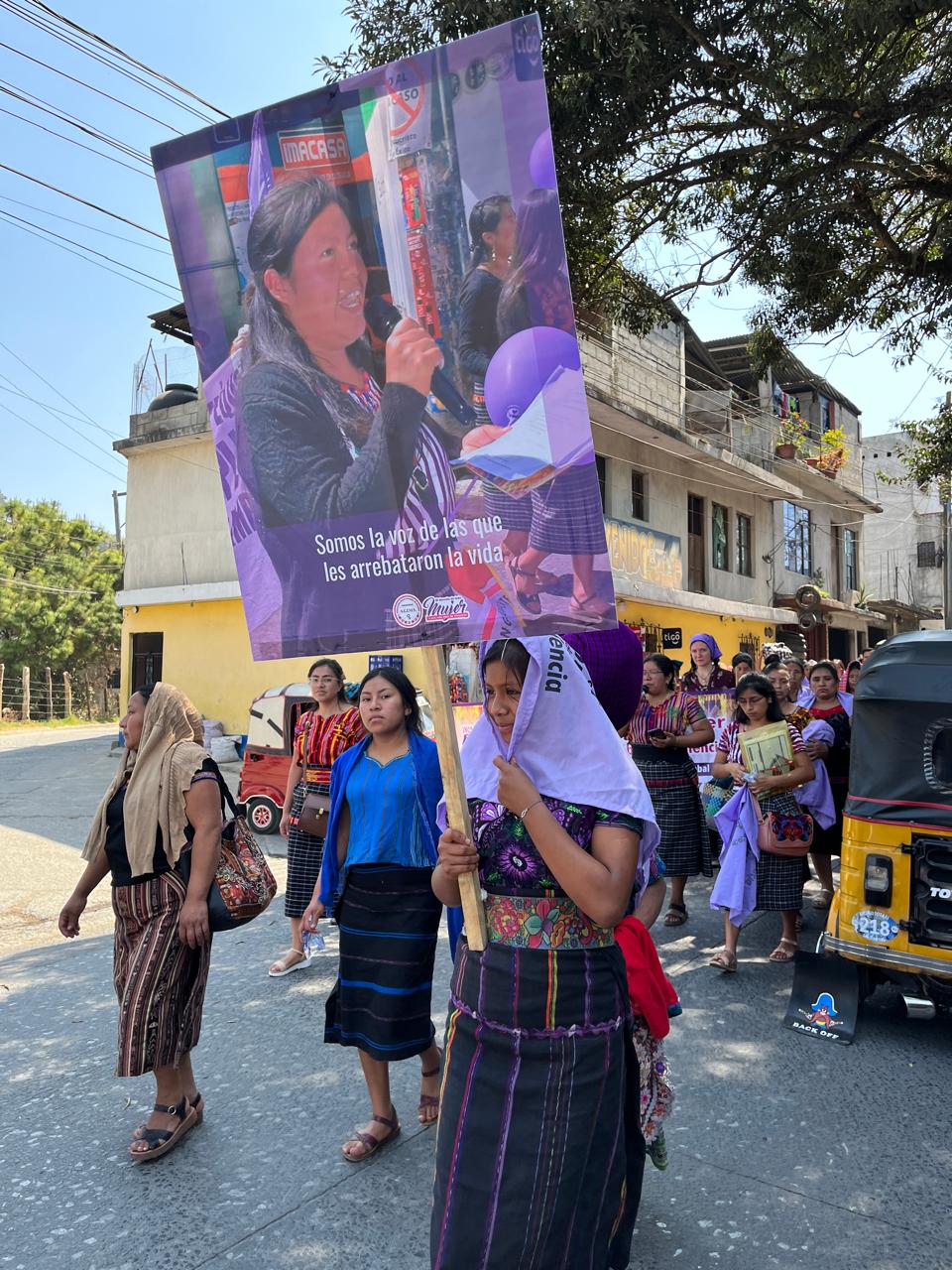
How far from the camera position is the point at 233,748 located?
1692cm

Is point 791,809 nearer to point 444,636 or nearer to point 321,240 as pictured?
point 444,636

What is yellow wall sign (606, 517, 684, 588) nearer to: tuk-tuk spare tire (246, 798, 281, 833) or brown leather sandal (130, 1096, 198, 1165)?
tuk-tuk spare tire (246, 798, 281, 833)

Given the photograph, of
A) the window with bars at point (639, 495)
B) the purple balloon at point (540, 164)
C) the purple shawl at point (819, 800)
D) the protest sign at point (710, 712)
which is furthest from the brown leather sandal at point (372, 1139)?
the window with bars at point (639, 495)

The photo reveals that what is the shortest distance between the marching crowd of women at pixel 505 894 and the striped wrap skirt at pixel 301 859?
0.01 meters

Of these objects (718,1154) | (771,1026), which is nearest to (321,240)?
(718,1154)

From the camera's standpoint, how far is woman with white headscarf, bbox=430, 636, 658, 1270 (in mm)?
2223

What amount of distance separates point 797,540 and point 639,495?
30.9ft

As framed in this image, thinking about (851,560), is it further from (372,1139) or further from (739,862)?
(372,1139)

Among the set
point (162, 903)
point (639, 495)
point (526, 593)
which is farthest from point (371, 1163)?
point (639, 495)

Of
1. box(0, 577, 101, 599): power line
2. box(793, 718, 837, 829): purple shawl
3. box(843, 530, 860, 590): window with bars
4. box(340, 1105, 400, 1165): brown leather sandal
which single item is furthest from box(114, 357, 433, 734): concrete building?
box(843, 530, 860, 590): window with bars

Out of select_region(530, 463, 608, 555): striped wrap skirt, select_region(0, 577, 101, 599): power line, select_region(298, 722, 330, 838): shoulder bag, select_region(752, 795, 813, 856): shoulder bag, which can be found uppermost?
select_region(0, 577, 101, 599): power line

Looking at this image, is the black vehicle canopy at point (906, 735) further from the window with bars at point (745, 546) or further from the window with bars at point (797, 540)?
the window with bars at point (797, 540)

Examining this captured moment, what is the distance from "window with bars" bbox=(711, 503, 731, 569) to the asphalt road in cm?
1838

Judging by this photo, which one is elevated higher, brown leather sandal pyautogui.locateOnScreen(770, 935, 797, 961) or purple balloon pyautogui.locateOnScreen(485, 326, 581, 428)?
purple balloon pyautogui.locateOnScreen(485, 326, 581, 428)
